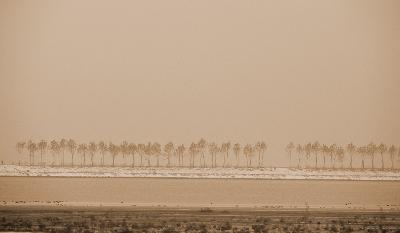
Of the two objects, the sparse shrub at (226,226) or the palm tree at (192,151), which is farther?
the palm tree at (192,151)

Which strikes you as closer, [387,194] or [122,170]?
[387,194]

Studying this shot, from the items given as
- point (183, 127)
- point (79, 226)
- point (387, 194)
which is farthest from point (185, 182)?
point (183, 127)

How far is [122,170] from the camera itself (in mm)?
75688

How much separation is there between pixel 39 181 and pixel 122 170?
47.3ft

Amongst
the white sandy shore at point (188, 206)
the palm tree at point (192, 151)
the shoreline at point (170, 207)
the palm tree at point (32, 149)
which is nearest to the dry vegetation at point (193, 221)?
the shoreline at point (170, 207)

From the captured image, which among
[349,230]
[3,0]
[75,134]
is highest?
[3,0]

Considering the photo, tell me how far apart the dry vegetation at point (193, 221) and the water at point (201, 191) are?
6.17m

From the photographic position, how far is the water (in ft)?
162

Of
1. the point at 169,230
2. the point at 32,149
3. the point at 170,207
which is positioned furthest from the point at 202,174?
the point at 169,230

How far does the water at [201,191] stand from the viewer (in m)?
49.3

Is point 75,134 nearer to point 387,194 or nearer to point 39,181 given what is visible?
point 39,181

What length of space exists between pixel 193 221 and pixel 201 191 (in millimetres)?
17636

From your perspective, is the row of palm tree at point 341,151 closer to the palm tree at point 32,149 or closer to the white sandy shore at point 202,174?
the white sandy shore at point 202,174

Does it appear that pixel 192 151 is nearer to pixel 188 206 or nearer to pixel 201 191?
pixel 201 191
